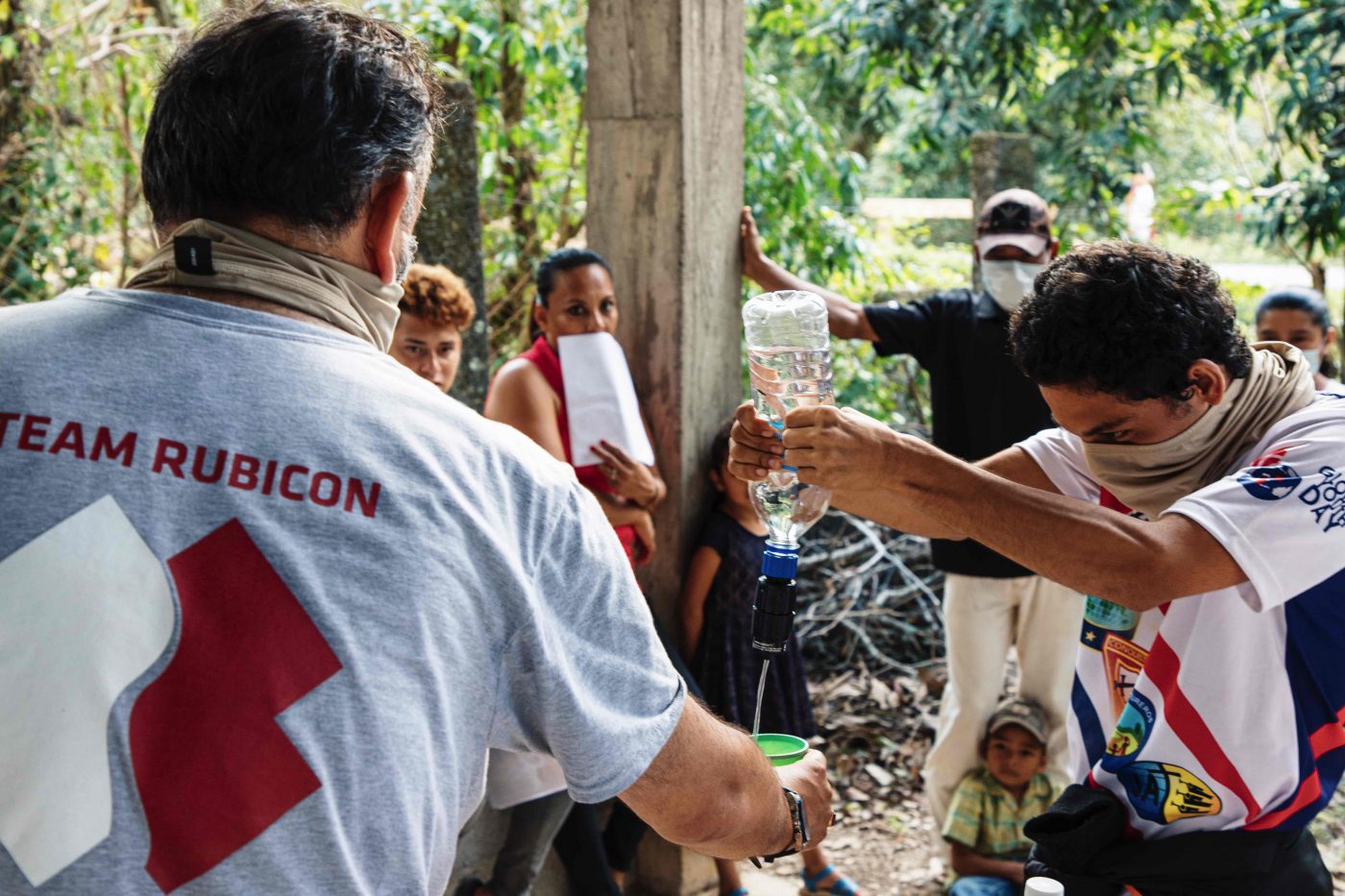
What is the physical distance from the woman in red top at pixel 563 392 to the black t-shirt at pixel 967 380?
3.86 ft

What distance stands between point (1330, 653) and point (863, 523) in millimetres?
4063

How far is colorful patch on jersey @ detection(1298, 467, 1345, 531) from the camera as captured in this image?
180 cm

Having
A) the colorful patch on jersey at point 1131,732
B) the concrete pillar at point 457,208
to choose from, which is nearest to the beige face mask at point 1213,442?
the colorful patch on jersey at point 1131,732

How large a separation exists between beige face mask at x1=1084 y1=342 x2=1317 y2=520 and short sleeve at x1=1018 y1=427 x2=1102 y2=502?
0.24 metres

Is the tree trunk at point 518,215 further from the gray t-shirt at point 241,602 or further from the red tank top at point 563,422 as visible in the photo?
the gray t-shirt at point 241,602

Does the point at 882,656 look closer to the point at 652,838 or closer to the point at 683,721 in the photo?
the point at 652,838

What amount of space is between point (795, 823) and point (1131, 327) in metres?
0.95

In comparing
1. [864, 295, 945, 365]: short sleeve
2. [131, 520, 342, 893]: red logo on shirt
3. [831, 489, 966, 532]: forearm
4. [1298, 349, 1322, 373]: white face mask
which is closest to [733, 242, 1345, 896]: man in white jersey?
[831, 489, 966, 532]: forearm

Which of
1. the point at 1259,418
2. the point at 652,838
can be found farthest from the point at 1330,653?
the point at 652,838

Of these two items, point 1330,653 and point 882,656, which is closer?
point 1330,653

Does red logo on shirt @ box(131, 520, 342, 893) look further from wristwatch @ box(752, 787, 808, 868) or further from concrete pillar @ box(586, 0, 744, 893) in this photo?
concrete pillar @ box(586, 0, 744, 893)

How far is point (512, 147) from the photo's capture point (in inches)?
240

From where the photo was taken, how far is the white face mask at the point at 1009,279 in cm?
406

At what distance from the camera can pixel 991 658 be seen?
161 inches
